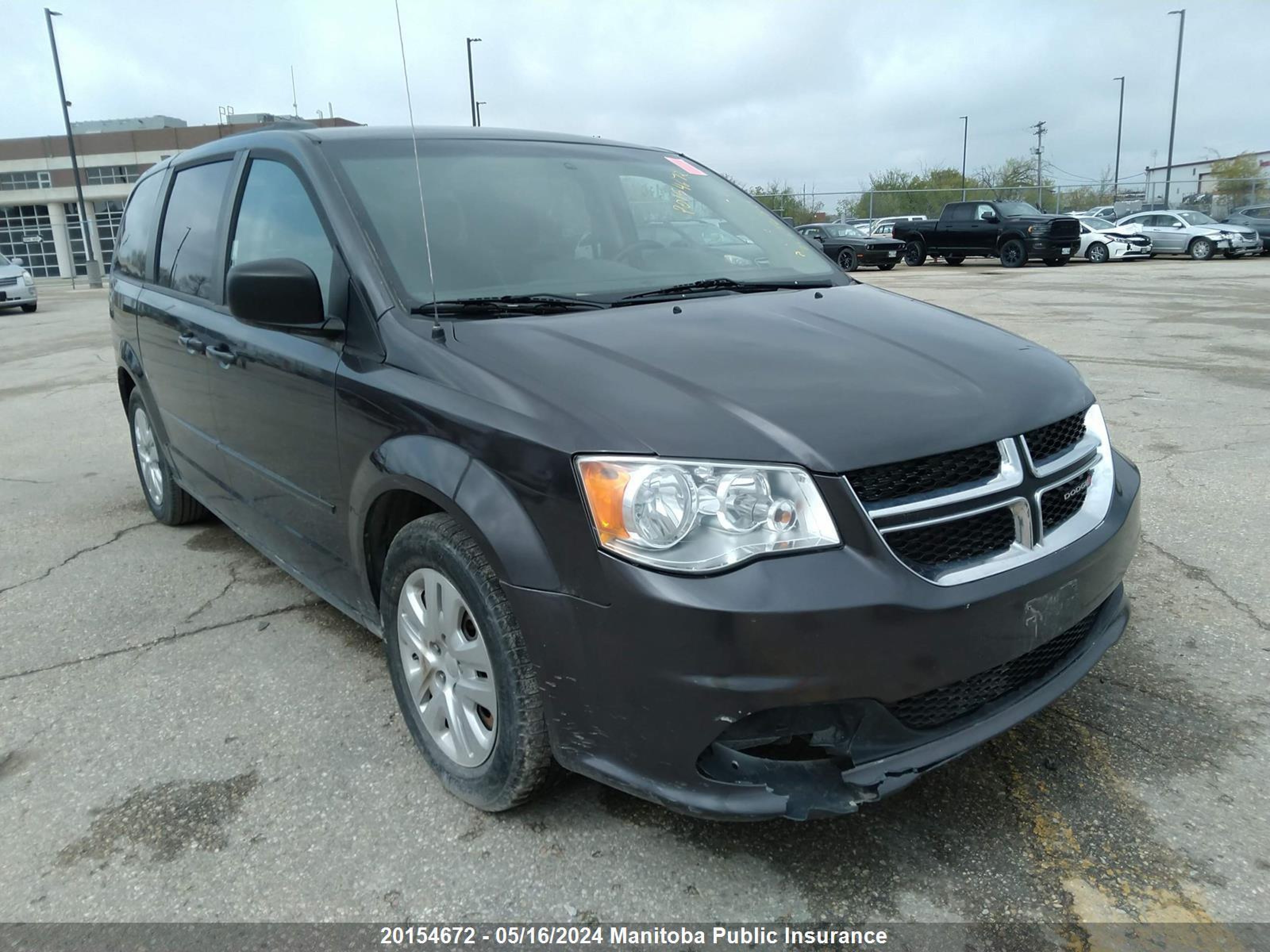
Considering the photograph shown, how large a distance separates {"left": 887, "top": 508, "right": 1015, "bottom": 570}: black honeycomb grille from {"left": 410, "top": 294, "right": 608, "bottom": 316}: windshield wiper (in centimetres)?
116

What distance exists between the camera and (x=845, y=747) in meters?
1.98

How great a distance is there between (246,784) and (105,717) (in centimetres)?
73

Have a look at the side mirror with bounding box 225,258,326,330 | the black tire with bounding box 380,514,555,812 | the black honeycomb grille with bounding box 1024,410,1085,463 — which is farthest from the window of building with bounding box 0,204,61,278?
the black honeycomb grille with bounding box 1024,410,1085,463

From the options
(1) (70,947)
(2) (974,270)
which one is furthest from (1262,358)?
(2) (974,270)

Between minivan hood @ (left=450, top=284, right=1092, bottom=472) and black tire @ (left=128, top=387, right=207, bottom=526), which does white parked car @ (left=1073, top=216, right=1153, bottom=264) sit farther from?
minivan hood @ (left=450, top=284, right=1092, bottom=472)

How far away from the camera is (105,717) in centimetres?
303

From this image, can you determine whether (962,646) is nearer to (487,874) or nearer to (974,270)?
(487,874)

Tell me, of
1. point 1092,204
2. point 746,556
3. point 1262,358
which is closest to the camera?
point 746,556

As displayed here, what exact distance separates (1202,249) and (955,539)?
96.0 ft

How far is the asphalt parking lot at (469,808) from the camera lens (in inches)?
84.6

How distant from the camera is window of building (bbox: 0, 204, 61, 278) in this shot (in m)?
52.8

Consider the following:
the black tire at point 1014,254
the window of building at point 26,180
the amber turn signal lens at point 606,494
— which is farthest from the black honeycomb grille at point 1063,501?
the window of building at point 26,180

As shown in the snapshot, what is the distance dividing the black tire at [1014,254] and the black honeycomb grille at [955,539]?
2584cm

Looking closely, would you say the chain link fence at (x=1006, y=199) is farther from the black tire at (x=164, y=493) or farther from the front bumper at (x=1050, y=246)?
the black tire at (x=164, y=493)
